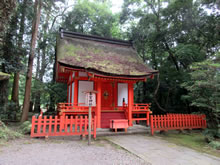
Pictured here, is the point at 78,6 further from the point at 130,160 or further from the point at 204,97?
the point at 130,160

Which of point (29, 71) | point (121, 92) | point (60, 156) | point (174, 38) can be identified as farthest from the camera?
point (174, 38)

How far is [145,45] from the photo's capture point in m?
17.5

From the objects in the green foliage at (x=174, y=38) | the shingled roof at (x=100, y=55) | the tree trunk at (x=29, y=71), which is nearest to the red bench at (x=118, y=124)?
the shingled roof at (x=100, y=55)

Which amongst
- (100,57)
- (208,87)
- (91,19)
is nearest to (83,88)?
(100,57)

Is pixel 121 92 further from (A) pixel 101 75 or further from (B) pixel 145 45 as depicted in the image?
(B) pixel 145 45

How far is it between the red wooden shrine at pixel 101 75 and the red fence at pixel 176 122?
1.29 meters

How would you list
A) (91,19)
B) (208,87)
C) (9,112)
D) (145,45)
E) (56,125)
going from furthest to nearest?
(91,19), (145,45), (9,112), (208,87), (56,125)

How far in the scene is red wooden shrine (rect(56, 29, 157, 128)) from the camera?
28.8 ft

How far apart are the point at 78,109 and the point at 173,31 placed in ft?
37.4

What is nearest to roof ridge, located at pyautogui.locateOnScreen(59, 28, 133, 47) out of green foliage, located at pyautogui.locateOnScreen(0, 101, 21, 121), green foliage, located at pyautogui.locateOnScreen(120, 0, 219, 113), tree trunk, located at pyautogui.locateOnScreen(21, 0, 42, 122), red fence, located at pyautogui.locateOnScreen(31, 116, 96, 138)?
tree trunk, located at pyautogui.locateOnScreen(21, 0, 42, 122)

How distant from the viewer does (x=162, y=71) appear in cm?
1642

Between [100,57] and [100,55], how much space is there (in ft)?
1.29

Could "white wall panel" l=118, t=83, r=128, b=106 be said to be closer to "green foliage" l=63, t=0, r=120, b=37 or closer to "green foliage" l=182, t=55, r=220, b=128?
"green foliage" l=182, t=55, r=220, b=128

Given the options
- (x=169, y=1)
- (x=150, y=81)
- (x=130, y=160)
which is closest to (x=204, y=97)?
(x=130, y=160)
